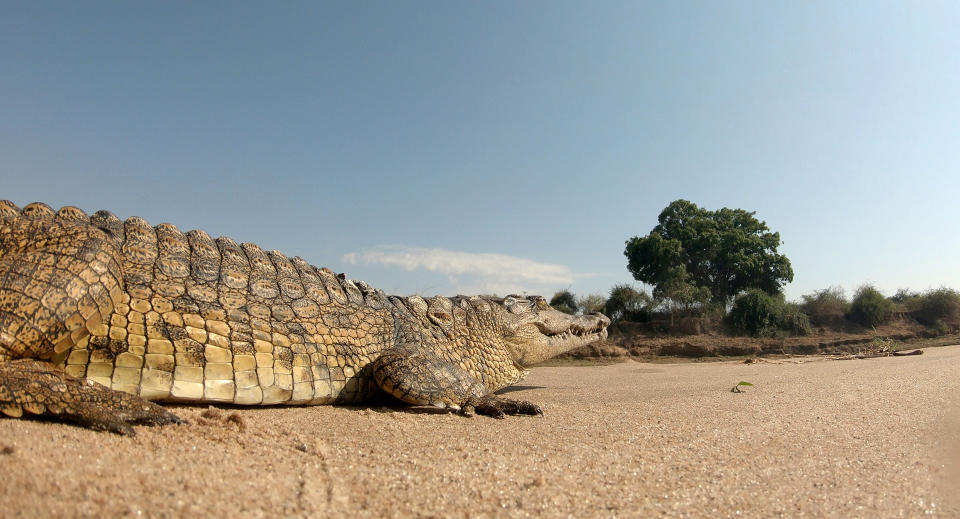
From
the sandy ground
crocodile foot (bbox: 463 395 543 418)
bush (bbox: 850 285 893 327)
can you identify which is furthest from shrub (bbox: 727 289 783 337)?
crocodile foot (bbox: 463 395 543 418)

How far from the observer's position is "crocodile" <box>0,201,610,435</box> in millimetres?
3230

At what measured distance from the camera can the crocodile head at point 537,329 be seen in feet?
24.2

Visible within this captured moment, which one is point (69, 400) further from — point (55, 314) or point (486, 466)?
point (486, 466)

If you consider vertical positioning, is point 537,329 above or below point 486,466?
above

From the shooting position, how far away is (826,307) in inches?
967

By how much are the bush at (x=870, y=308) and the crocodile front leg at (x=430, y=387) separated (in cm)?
2492

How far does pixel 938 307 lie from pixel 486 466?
2854 centimetres

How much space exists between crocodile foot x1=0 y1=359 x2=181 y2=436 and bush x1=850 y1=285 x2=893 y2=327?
28007 millimetres

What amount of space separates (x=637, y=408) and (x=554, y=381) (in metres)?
4.10

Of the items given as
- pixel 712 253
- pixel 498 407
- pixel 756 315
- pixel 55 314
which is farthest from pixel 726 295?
pixel 55 314

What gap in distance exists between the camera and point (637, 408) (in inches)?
214

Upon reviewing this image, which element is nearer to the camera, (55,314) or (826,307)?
(55,314)

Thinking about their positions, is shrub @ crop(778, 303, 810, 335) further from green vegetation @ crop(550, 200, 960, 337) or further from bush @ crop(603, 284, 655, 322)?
bush @ crop(603, 284, 655, 322)

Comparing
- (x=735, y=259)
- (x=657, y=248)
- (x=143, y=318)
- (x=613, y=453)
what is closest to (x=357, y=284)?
(x=143, y=318)
